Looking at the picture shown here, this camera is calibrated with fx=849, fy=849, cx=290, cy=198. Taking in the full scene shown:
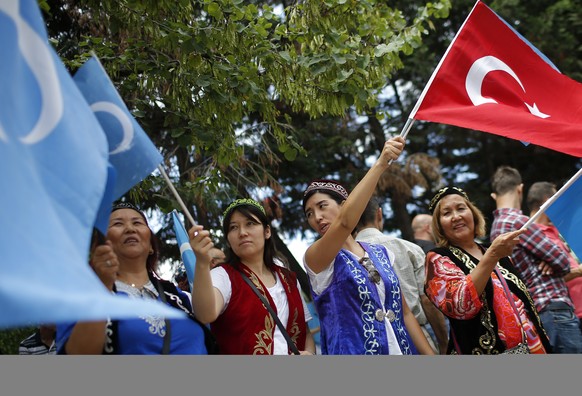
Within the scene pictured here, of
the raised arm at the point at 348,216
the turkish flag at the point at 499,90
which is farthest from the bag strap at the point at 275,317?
the turkish flag at the point at 499,90

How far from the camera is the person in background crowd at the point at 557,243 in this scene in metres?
6.19

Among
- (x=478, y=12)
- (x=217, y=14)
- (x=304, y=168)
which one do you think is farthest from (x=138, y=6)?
(x=304, y=168)

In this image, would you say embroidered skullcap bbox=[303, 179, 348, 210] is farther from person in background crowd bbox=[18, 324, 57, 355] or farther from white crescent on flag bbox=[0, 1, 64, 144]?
white crescent on flag bbox=[0, 1, 64, 144]

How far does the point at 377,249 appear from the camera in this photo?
196 inches

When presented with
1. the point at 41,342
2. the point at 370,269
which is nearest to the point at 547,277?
the point at 370,269

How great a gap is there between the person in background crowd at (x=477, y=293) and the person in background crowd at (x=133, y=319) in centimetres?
138

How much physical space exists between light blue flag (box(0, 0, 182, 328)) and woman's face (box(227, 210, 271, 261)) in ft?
4.96

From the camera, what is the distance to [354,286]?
14.9 feet

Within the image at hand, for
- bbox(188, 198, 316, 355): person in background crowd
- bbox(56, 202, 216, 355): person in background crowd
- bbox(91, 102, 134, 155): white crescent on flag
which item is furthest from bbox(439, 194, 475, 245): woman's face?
bbox(91, 102, 134, 155): white crescent on flag

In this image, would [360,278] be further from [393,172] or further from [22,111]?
[393,172]

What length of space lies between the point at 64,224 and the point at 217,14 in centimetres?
332

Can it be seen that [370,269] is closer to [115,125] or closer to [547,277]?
[115,125]

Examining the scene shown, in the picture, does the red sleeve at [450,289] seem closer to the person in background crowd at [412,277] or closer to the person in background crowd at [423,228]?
the person in background crowd at [412,277]

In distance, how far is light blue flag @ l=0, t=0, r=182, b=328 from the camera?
2.48 metres
